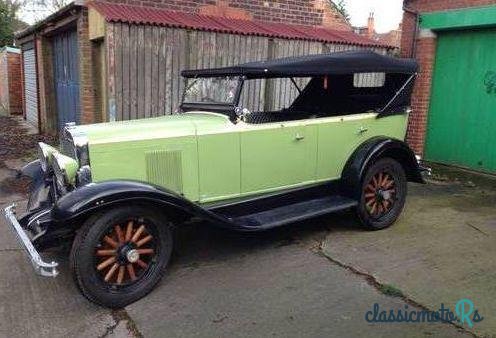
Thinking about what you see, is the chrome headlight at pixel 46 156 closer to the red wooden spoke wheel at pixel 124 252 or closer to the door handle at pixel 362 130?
the red wooden spoke wheel at pixel 124 252

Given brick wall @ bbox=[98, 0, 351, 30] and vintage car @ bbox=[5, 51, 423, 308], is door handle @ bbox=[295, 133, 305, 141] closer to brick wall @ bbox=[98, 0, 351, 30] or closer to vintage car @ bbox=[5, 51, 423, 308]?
vintage car @ bbox=[5, 51, 423, 308]

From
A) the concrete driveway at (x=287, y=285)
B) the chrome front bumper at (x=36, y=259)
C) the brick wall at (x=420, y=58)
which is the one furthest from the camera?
the brick wall at (x=420, y=58)

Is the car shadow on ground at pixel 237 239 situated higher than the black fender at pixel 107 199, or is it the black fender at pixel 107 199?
the black fender at pixel 107 199

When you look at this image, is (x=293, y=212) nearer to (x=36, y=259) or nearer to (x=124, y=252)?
(x=124, y=252)

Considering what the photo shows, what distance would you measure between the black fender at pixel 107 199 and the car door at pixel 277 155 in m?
0.83

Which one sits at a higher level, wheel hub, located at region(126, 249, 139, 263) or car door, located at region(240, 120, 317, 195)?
car door, located at region(240, 120, 317, 195)

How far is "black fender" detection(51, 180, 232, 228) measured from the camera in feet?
11.3

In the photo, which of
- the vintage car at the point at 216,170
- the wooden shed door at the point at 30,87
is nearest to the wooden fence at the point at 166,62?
the vintage car at the point at 216,170

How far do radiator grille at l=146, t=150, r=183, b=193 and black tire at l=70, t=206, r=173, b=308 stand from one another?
0.38 meters

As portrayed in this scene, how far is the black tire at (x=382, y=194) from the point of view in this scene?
5.13 meters

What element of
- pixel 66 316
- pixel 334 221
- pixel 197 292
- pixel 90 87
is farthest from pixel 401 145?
pixel 90 87

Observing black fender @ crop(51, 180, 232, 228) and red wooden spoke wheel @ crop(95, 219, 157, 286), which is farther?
red wooden spoke wheel @ crop(95, 219, 157, 286)

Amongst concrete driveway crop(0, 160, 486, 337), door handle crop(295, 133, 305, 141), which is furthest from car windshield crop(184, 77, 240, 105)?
concrete driveway crop(0, 160, 486, 337)

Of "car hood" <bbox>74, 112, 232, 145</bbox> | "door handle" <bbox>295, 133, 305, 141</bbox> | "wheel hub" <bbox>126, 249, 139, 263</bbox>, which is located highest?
"car hood" <bbox>74, 112, 232, 145</bbox>
